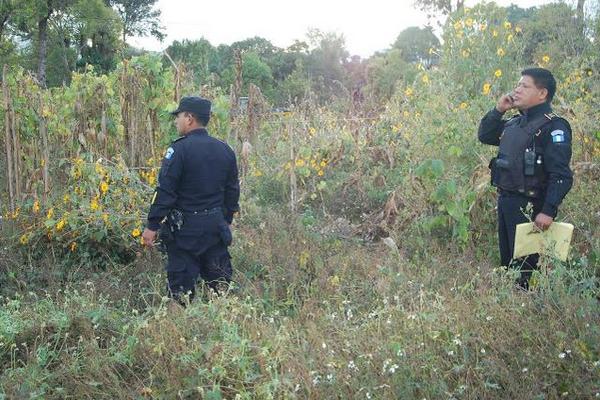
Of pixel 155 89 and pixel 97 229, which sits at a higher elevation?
pixel 155 89

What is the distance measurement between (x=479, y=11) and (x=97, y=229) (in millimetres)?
4834

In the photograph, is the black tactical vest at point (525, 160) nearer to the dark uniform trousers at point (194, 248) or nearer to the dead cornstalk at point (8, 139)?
the dark uniform trousers at point (194, 248)

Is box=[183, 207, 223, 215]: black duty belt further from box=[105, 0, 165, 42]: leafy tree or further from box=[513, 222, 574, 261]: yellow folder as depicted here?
box=[105, 0, 165, 42]: leafy tree

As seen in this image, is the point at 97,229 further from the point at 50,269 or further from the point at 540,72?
the point at 540,72

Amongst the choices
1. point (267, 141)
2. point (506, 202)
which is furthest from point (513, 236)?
point (267, 141)

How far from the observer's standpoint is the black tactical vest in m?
4.32

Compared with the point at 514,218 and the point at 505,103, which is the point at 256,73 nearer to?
the point at 505,103

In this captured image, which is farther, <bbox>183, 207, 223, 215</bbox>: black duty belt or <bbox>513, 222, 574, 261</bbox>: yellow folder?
<bbox>183, 207, 223, 215</bbox>: black duty belt

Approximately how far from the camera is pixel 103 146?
6398mm

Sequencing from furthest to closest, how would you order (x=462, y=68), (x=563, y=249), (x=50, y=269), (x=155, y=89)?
(x=462, y=68) → (x=155, y=89) → (x=50, y=269) → (x=563, y=249)

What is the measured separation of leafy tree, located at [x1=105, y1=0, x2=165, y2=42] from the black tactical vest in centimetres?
4097

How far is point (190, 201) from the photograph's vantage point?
4.54 m

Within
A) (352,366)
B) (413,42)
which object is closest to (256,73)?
(413,42)

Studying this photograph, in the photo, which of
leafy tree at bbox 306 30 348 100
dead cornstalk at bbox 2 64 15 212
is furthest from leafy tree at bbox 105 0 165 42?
dead cornstalk at bbox 2 64 15 212
